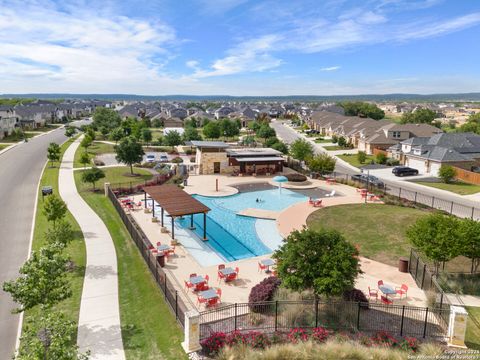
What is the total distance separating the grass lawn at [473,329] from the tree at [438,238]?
2735 millimetres

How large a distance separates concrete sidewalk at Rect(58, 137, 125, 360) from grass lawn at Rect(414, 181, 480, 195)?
38.4 meters

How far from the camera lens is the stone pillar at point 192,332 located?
44.9 feet

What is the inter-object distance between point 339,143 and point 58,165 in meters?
56.0

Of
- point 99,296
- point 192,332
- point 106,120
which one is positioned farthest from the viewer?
point 106,120

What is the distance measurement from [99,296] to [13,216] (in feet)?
56.5

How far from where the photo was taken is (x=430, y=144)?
57094 mm

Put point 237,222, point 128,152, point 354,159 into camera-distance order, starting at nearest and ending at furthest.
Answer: point 237,222 → point 128,152 → point 354,159

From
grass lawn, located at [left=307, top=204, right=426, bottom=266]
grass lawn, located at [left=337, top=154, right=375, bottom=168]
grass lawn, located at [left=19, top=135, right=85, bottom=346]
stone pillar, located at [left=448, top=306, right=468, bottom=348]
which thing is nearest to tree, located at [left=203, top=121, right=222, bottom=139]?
grass lawn, located at [left=337, top=154, right=375, bottom=168]

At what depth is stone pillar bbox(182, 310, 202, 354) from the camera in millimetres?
13677

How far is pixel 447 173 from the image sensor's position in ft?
153

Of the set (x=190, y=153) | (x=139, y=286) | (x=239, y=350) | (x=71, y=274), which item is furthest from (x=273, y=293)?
(x=190, y=153)

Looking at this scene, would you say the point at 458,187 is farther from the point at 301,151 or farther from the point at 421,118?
the point at 421,118

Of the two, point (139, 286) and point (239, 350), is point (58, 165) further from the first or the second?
point (239, 350)

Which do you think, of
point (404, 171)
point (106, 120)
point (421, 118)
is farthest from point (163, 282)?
point (421, 118)
